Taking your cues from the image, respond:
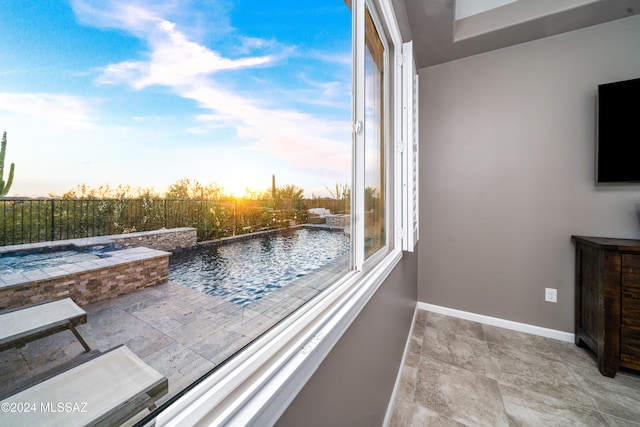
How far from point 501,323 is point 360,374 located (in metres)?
2.25

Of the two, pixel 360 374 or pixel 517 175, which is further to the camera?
pixel 517 175

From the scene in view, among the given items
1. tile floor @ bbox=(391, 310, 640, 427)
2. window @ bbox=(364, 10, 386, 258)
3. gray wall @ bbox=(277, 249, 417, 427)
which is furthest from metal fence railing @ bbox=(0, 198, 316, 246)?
tile floor @ bbox=(391, 310, 640, 427)

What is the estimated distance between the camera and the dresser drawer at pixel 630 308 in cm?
170

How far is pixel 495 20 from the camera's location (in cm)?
218

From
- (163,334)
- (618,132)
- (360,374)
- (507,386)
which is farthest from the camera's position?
(618,132)

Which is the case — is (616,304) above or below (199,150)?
below

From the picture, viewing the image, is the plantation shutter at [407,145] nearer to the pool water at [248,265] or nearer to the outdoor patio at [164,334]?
the pool water at [248,265]

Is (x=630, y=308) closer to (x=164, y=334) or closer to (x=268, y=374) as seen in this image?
(x=268, y=374)

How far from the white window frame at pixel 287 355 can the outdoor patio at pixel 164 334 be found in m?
0.03

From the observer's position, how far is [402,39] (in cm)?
183

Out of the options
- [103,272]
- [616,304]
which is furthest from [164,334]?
[616,304]

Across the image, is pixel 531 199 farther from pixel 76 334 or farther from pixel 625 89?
pixel 76 334

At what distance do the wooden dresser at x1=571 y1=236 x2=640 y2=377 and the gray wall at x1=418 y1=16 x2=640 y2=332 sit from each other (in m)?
0.43

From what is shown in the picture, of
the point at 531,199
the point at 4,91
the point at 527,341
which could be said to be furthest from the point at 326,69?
the point at 527,341
